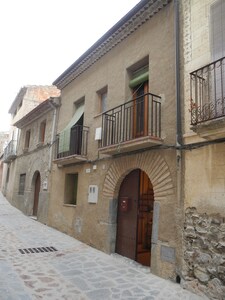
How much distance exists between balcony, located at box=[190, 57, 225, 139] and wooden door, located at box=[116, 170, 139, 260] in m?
2.57

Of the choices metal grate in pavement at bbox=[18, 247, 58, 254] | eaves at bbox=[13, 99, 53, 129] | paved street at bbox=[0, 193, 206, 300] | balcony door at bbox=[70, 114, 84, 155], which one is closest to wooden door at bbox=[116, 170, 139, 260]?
paved street at bbox=[0, 193, 206, 300]

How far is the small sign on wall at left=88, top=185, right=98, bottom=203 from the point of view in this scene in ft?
26.1

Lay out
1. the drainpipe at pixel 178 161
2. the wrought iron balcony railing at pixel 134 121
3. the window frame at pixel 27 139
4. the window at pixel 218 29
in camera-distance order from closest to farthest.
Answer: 1. the window at pixel 218 29
2. the drainpipe at pixel 178 161
3. the wrought iron balcony railing at pixel 134 121
4. the window frame at pixel 27 139

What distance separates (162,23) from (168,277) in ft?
18.1

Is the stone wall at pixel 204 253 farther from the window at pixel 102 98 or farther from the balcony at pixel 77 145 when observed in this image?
the window at pixel 102 98

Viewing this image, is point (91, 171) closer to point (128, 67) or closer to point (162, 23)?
point (128, 67)

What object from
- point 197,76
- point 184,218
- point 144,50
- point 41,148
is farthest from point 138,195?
point 41,148

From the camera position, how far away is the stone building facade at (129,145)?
5.63m

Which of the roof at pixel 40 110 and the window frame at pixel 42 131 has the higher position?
the roof at pixel 40 110

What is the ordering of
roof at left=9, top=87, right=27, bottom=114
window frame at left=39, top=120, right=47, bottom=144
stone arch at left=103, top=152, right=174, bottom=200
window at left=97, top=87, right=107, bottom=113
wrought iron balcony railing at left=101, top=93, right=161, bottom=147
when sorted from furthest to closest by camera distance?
roof at left=9, top=87, right=27, bottom=114
window frame at left=39, top=120, right=47, bottom=144
window at left=97, top=87, right=107, bottom=113
wrought iron balcony railing at left=101, top=93, right=161, bottom=147
stone arch at left=103, top=152, right=174, bottom=200

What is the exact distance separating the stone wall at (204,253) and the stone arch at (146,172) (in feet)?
2.60

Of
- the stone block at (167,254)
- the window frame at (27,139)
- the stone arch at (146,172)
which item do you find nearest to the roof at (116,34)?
the stone arch at (146,172)

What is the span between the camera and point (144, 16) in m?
6.96

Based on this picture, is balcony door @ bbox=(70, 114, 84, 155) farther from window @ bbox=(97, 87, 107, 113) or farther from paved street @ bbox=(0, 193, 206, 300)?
paved street @ bbox=(0, 193, 206, 300)
